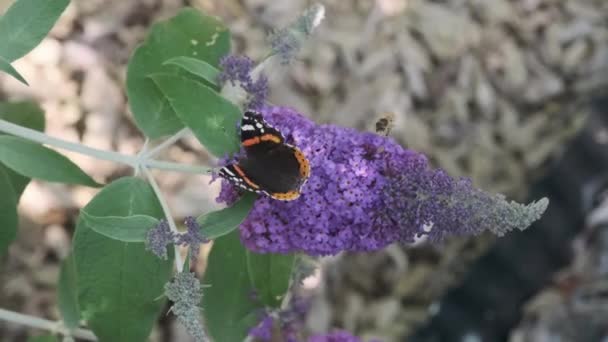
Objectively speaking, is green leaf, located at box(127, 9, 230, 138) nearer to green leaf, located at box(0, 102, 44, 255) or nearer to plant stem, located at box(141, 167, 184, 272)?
plant stem, located at box(141, 167, 184, 272)

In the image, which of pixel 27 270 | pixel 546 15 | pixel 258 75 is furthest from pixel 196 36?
pixel 546 15

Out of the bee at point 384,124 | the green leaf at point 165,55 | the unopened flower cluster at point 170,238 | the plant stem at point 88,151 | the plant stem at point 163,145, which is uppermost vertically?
the green leaf at point 165,55

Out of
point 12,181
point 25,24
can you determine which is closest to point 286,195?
point 25,24

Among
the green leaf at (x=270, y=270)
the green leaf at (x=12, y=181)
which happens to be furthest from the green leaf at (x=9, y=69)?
the green leaf at (x=270, y=270)

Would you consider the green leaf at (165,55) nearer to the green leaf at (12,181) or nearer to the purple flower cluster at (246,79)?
the purple flower cluster at (246,79)

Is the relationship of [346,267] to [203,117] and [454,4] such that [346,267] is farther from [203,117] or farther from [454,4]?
[203,117]

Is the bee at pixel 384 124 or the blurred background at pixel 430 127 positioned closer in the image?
the bee at pixel 384 124
